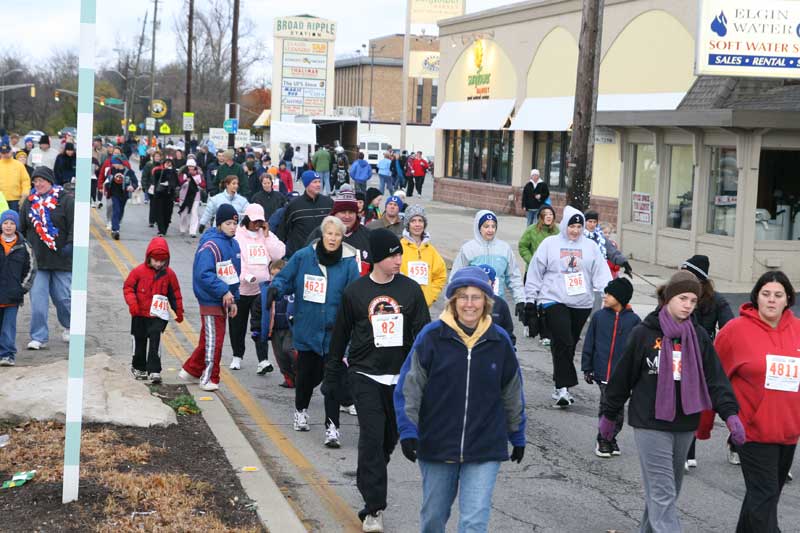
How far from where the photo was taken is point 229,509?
22.2 ft

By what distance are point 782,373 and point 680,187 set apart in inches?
643

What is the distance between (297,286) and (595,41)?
32.6ft

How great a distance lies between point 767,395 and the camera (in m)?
6.39

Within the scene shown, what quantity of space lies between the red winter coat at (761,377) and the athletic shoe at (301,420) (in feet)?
12.6

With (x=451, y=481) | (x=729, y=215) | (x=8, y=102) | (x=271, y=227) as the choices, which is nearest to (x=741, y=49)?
(x=729, y=215)

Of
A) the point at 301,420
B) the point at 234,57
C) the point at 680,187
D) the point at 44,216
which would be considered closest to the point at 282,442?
the point at 301,420

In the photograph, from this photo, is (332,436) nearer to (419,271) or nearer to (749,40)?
(419,271)

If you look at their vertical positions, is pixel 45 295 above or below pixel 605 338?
below

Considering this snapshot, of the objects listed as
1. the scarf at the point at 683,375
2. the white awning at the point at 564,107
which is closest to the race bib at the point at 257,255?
the scarf at the point at 683,375

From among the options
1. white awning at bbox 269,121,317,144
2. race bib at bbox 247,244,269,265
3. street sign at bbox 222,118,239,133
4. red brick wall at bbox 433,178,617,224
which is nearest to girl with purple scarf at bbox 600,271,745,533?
race bib at bbox 247,244,269,265

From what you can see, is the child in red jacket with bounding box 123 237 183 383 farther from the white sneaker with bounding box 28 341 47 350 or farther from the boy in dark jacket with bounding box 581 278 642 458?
the boy in dark jacket with bounding box 581 278 642 458

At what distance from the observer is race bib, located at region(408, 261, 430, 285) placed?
1030 centimetres

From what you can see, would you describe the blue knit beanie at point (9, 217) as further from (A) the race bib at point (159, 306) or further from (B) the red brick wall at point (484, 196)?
(B) the red brick wall at point (484, 196)

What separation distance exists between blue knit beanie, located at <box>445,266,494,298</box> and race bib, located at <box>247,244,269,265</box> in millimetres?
5925
